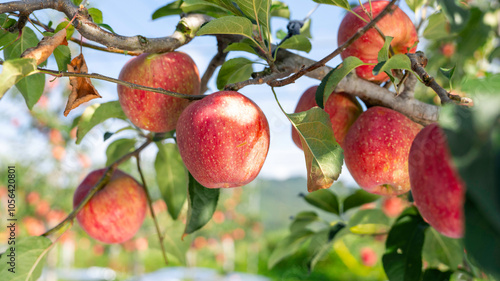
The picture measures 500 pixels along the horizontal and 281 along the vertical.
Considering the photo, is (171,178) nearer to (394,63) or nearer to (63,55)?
(63,55)

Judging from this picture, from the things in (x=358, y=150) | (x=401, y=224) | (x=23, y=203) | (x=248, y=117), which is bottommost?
(x=23, y=203)

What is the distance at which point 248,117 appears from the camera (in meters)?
0.41

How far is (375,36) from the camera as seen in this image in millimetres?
521

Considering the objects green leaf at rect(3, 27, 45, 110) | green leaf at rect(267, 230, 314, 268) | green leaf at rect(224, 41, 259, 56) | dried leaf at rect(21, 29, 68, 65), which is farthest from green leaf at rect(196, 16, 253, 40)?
green leaf at rect(267, 230, 314, 268)

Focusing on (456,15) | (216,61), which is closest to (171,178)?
(216,61)

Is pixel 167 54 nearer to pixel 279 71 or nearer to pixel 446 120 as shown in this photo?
pixel 279 71

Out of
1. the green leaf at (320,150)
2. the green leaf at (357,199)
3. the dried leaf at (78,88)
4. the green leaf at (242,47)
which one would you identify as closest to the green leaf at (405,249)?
the green leaf at (357,199)

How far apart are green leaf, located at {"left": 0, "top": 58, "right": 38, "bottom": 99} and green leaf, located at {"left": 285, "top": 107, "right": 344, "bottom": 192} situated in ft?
0.83

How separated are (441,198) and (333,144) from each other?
117 millimetres

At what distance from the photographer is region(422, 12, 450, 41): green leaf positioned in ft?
2.09

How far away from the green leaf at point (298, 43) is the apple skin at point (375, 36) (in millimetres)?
89

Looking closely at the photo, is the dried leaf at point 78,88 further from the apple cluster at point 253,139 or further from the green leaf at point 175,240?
the green leaf at point 175,240

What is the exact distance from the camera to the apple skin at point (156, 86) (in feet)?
1.65

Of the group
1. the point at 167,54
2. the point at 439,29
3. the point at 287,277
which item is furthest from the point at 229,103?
the point at 287,277
